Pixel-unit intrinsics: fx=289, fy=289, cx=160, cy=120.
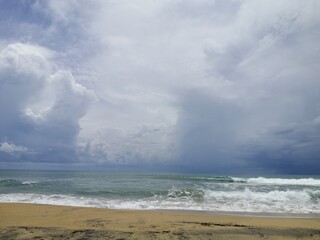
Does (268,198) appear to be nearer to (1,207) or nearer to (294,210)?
(294,210)

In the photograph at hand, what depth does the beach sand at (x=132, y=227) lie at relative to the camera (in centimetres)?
827

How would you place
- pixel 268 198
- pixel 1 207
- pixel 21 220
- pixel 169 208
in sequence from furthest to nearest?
pixel 268 198 → pixel 169 208 → pixel 1 207 → pixel 21 220

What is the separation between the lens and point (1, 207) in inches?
548

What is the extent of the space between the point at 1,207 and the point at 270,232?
1214 cm

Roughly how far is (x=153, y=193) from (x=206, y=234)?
13.5 metres

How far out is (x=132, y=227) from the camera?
9.38m

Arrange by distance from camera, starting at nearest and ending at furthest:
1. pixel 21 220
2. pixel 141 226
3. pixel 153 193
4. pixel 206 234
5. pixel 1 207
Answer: pixel 206 234 < pixel 141 226 < pixel 21 220 < pixel 1 207 < pixel 153 193

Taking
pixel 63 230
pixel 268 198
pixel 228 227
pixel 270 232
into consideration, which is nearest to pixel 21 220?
pixel 63 230

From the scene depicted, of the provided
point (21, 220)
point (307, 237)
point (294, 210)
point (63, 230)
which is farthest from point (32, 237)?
point (294, 210)

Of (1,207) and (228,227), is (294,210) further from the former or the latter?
(1,207)

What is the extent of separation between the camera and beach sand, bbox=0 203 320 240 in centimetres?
827

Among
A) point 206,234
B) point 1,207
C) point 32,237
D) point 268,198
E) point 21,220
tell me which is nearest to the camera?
point 32,237

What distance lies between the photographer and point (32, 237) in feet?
26.0

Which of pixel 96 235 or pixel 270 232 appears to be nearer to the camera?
pixel 96 235
